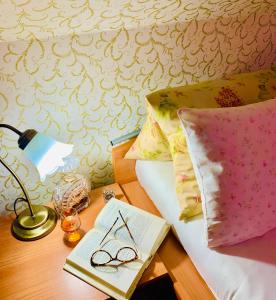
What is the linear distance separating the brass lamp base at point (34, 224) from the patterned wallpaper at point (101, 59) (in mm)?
157

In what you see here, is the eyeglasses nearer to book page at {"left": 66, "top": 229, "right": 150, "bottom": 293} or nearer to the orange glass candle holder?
book page at {"left": 66, "top": 229, "right": 150, "bottom": 293}

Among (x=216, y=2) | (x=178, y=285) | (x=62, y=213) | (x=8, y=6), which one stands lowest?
(x=178, y=285)

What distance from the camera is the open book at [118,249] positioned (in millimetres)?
902

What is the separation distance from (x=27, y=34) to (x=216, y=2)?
2.27 feet

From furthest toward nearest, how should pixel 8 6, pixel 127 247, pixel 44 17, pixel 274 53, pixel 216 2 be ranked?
pixel 274 53 → pixel 216 2 → pixel 127 247 → pixel 44 17 → pixel 8 6

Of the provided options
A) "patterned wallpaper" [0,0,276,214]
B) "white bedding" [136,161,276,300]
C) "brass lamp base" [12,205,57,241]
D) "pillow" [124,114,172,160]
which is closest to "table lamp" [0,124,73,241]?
"brass lamp base" [12,205,57,241]

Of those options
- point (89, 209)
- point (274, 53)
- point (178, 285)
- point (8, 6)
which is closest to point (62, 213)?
point (89, 209)

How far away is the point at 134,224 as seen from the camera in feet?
3.55

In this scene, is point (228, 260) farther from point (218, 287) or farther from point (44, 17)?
point (44, 17)

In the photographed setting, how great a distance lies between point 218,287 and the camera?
84 centimetres

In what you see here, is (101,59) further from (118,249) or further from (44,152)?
(118,249)

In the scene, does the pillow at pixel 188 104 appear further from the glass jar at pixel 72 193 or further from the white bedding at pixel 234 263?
the glass jar at pixel 72 193

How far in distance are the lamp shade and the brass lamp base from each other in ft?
0.85

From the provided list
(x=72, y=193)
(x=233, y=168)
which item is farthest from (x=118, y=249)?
(x=233, y=168)
